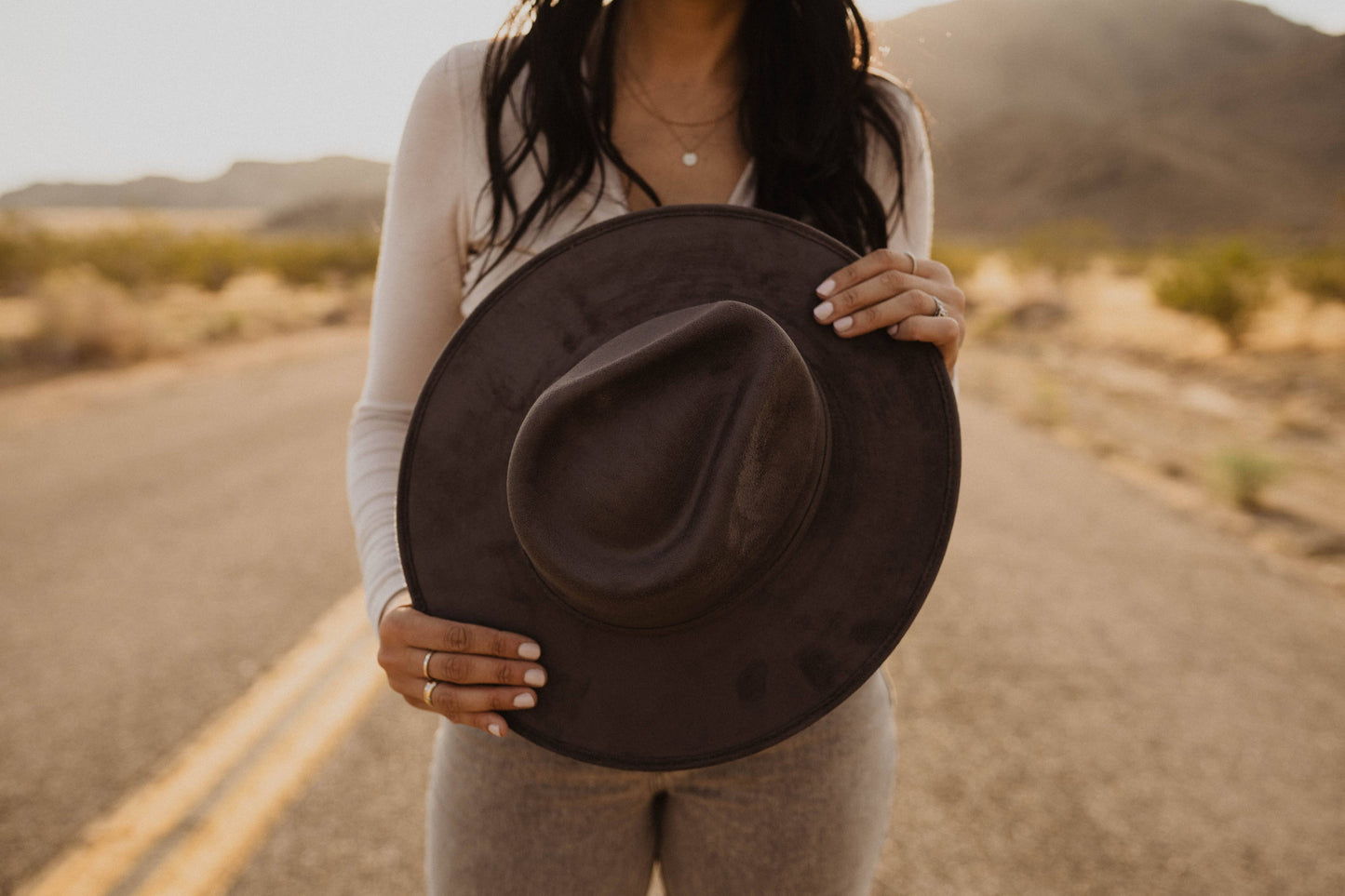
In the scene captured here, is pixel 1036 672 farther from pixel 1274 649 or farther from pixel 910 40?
pixel 910 40

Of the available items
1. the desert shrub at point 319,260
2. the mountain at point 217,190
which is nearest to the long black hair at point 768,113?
the desert shrub at point 319,260

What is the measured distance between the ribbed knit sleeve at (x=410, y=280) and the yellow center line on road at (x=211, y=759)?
1565 mm

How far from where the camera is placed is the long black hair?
112 cm

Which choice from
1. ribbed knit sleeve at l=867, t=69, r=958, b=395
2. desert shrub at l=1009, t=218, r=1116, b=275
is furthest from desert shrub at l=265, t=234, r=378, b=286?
ribbed knit sleeve at l=867, t=69, r=958, b=395

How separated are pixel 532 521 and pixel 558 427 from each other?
0.11 m

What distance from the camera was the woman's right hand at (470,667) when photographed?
869 millimetres

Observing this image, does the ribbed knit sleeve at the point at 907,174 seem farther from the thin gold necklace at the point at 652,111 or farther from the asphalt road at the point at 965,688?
the asphalt road at the point at 965,688

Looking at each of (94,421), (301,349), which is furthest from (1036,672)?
(301,349)

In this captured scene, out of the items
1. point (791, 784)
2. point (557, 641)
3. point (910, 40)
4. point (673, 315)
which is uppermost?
point (910, 40)

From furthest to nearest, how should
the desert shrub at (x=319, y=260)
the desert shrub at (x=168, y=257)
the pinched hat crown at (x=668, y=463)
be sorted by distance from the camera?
the desert shrub at (x=319, y=260) → the desert shrub at (x=168, y=257) → the pinched hat crown at (x=668, y=463)

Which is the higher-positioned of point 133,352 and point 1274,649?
point 1274,649

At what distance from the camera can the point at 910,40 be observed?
146 cm

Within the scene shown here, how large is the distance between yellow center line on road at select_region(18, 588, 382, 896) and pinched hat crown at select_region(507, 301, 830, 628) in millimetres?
1861

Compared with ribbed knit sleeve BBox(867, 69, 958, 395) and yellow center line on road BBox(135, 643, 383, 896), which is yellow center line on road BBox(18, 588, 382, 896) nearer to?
yellow center line on road BBox(135, 643, 383, 896)
